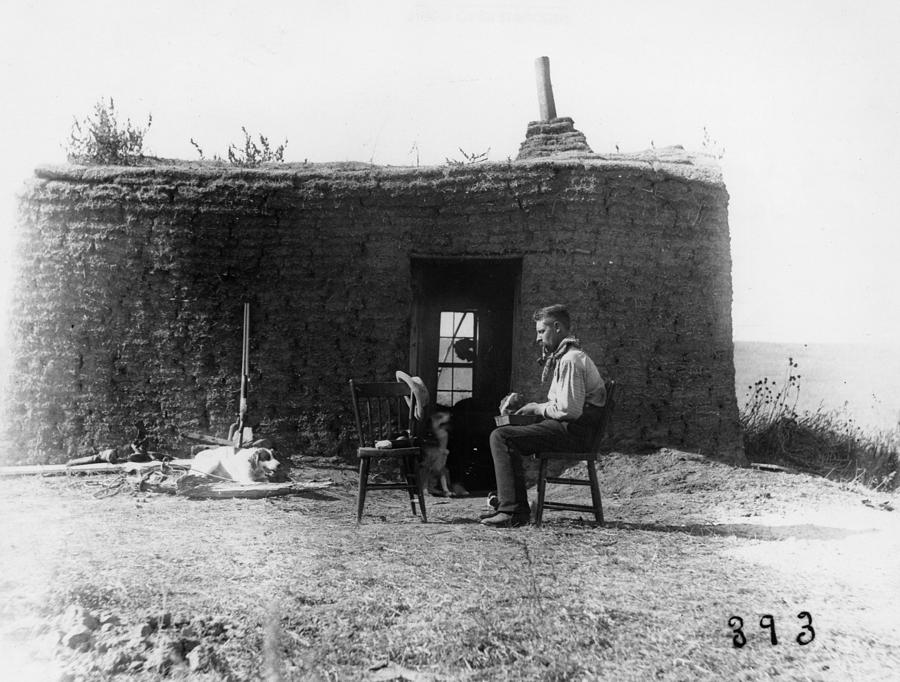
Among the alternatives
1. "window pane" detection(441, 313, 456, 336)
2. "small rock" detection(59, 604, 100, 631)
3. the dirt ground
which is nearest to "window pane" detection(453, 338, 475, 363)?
"window pane" detection(441, 313, 456, 336)

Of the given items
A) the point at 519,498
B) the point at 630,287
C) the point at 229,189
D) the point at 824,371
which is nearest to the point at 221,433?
the point at 229,189

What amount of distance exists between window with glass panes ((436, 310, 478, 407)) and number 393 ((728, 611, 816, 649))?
569 cm

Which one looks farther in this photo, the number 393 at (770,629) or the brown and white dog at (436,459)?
the brown and white dog at (436,459)

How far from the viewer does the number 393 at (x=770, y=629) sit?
3229 mm

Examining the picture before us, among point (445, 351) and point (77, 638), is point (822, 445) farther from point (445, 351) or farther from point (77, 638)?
point (77, 638)

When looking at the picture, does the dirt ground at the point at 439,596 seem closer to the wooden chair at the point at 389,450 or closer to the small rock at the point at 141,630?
the small rock at the point at 141,630

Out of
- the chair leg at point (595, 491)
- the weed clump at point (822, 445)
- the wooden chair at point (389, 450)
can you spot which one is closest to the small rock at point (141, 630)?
the wooden chair at point (389, 450)

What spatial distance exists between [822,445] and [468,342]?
14.1ft

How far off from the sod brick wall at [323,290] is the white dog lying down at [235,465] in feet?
1.83

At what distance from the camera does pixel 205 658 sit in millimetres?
3039

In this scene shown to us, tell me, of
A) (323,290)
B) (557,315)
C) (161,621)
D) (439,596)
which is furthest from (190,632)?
(323,290)

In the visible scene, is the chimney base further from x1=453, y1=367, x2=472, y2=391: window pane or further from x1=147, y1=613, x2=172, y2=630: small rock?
x1=147, y1=613, x2=172, y2=630: small rock

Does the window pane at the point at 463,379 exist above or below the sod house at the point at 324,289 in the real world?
below

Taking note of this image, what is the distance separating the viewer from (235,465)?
6547 mm
